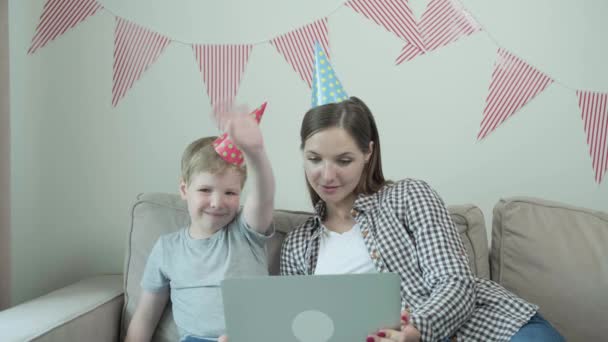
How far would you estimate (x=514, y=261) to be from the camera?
175 centimetres

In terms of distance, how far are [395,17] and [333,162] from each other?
725 mm

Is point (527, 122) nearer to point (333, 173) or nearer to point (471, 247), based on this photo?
point (471, 247)

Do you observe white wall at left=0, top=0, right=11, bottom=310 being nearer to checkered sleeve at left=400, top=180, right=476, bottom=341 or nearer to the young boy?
the young boy

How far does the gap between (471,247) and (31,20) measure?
1.54 m

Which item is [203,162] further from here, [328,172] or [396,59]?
[396,59]

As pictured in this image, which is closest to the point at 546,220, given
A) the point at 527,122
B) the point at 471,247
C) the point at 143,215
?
the point at 471,247

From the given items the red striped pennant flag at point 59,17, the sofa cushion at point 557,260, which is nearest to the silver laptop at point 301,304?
the sofa cushion at point 557,260

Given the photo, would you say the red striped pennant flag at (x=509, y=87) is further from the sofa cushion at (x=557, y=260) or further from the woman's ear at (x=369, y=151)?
the woman's ear at (x=369, y=151)

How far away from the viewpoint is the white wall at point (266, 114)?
2.02 metres

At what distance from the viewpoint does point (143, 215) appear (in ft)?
5.78

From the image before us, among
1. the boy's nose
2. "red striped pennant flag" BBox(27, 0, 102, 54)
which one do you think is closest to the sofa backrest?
the boy's nose

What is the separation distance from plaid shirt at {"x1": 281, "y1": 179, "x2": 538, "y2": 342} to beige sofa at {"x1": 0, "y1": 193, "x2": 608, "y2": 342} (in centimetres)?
23

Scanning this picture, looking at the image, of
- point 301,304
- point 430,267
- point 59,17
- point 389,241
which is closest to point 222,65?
point 59,17

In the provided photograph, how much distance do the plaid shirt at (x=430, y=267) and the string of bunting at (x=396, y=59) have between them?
0.63m
